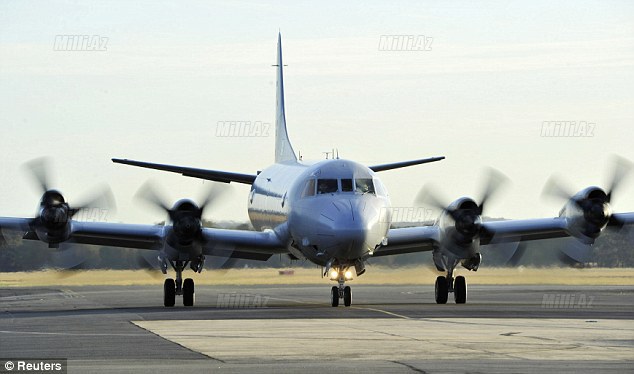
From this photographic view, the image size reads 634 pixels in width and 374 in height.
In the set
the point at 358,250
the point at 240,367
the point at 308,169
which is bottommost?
the point at 240,367

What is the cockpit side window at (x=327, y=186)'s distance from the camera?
28.7 metres

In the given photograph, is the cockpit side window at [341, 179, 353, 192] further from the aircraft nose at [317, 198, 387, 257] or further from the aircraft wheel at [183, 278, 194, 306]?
the aircraft wheel at [183, 278, 194, 306]

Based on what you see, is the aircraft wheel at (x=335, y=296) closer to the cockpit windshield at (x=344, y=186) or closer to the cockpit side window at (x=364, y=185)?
the cockpit windshield at (x=344, y=186)

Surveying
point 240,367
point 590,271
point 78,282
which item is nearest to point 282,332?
point 240,367

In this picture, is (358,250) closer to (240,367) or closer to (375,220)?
(375,220)

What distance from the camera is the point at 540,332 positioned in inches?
785

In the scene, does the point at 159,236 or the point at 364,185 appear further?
the point at 159,236

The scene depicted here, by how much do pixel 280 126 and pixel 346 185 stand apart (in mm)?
16301

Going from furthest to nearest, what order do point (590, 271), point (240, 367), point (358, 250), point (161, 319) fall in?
point (590, 271), point (358, 250), point (161, 319), point (240, 367)

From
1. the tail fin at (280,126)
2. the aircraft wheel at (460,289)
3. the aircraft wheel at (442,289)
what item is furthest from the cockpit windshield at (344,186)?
the tail fin at (280,126)

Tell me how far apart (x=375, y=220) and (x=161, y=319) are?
6143mm

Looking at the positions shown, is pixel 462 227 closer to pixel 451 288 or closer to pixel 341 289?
pixel 451 288

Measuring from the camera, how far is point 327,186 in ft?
94.5

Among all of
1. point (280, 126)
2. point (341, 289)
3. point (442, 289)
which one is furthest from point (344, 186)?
point (280, 126)
